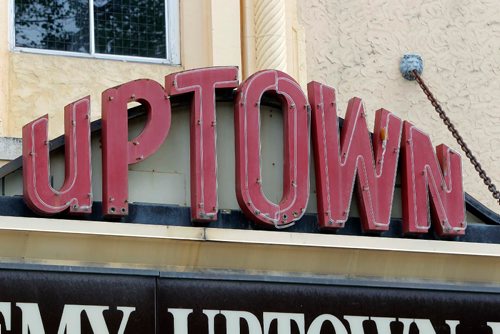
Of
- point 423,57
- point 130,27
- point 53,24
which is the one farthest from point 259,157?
point 423,57

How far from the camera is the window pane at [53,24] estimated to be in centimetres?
1434

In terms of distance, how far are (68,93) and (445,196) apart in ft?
11.4

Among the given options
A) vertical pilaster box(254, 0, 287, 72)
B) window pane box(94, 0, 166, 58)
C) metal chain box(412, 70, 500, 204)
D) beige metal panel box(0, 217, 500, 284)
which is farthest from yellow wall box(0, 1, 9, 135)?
metal chain box(412, 70, 500, 204)

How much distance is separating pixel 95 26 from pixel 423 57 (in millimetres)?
3557

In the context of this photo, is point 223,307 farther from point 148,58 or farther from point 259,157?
point 148,58

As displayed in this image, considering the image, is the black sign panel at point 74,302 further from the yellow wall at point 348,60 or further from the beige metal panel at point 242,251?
the yellow wall at point 348,60

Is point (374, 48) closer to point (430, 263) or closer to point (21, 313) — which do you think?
point (430, 263)

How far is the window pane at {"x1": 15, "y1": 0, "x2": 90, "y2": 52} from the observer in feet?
47.0

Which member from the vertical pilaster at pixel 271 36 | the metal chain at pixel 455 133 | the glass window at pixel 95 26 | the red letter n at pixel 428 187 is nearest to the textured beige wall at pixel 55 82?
the glass window at pixel 95 26

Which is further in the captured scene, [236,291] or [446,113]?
[446,113]

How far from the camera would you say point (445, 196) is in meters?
13.2

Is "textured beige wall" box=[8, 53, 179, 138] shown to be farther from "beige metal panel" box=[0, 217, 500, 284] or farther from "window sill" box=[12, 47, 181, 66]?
"beige metal panel" box=[0, 217, 500, 284]

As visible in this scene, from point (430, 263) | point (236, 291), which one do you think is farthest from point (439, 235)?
point (236, 291)

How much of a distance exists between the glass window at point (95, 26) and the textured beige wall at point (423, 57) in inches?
65.7
